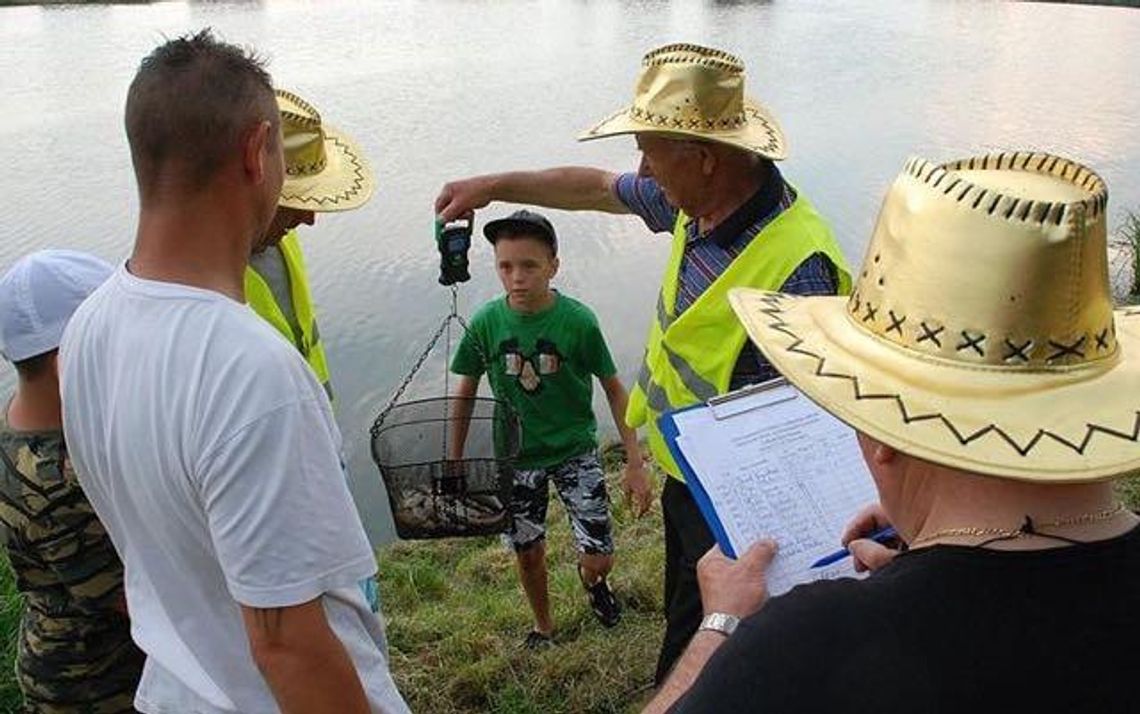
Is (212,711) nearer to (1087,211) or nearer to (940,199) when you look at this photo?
(940,199)

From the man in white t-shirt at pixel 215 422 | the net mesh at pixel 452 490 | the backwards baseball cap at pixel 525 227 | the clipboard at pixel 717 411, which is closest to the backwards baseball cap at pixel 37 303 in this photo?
the man in white t-shirt at pixel 215 422

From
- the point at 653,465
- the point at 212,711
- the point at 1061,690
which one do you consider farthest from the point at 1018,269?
the point at 653,465

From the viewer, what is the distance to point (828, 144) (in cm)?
1059

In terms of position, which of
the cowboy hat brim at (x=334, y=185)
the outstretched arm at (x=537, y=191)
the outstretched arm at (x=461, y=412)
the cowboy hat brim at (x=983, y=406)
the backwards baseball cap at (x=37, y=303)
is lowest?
the outstretched arm at (x=461, y=412)

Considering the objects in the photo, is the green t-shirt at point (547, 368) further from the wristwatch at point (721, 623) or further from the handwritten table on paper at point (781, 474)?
the wristwatch at point (721, 623)

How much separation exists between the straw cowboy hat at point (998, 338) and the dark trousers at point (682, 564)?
140 cm

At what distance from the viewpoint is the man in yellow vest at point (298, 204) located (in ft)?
8.65

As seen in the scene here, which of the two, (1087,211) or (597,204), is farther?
(597,204)

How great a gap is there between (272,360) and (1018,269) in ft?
3.42

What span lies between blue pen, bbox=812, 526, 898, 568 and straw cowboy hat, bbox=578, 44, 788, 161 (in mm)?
1103

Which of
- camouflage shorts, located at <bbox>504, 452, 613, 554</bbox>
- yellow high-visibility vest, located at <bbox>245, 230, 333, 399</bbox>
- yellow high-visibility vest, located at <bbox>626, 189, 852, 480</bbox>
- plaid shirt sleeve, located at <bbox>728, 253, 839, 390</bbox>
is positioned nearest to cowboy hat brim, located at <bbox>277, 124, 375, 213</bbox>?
yellow high-visibility vest, located at <bbox>245, 230, 333, 399</bbox>

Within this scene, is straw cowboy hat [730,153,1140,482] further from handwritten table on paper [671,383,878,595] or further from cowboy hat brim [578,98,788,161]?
cowboy hat brim [578,98,788,161]

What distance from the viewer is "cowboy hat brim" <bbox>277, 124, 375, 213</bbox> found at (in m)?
2.62

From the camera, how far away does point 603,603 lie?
3.89 meters
